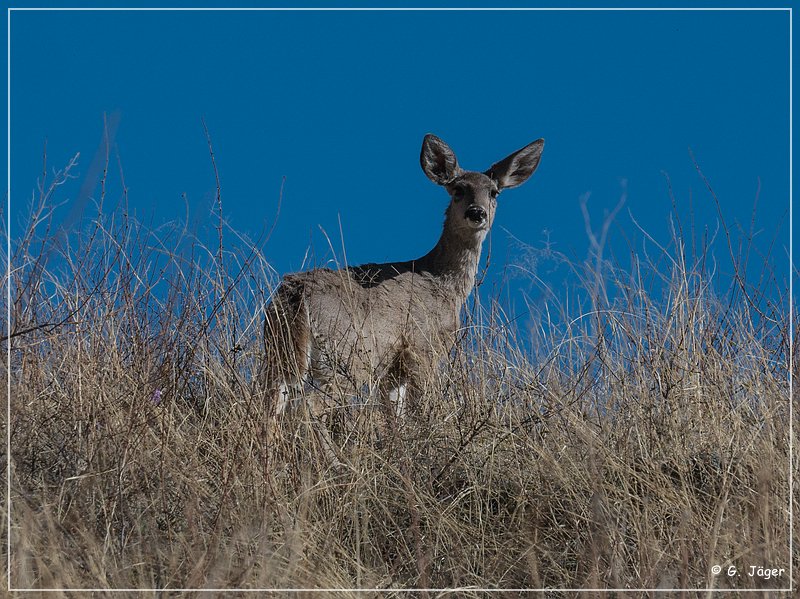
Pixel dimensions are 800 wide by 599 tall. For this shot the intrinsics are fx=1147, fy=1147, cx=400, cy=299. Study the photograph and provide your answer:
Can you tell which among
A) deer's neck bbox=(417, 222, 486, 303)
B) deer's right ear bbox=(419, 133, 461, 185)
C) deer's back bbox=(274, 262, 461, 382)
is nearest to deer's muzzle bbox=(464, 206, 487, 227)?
deer's neck bbox=(417, 222, 486, 303)

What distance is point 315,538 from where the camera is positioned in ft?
15.0

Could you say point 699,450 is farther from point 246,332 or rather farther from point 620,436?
point 246,332

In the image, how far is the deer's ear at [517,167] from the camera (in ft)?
28.1

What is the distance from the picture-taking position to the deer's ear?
8.58 meters

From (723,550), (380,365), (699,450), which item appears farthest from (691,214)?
(723,550)

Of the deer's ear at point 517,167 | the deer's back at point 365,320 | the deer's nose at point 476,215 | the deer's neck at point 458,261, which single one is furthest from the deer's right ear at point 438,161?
the deer's back at point 365,320

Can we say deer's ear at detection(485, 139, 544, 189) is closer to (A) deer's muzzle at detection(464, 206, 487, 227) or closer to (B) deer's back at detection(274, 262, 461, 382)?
(A) deer's muzzle at detection(464, 206, 487, 227)

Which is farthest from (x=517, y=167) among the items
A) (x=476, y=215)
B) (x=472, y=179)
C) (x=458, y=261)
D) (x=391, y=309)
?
(x=391, y=309)

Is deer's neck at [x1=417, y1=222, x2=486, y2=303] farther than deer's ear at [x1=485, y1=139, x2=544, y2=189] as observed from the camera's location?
No

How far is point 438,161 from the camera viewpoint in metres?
8.70

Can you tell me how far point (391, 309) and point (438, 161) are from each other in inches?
70.1

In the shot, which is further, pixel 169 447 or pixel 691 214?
pixel 691 214

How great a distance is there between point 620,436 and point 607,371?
0.72 metres

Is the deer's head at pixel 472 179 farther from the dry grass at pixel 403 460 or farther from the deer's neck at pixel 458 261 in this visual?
the dry grass at pixel 403 460
